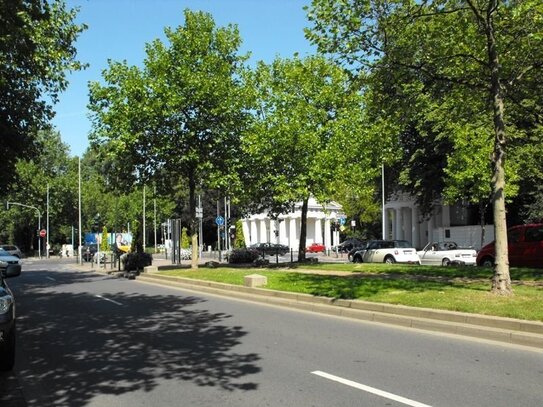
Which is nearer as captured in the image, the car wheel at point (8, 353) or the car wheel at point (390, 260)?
the car wheel at point (8, 353)

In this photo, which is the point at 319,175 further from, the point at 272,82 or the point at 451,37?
the point at 451,37

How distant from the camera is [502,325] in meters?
9.28

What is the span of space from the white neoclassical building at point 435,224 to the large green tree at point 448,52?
3490 centimetres

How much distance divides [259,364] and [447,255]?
74.5 feet

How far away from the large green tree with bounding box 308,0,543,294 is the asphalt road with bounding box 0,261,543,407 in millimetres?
4102

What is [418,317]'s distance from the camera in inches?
422

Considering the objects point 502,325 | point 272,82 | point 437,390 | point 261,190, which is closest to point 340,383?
point 437,390

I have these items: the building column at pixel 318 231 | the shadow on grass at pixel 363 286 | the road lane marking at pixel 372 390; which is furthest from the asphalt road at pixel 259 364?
the building column at pixel 318 231

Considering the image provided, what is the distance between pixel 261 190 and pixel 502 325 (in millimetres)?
18556

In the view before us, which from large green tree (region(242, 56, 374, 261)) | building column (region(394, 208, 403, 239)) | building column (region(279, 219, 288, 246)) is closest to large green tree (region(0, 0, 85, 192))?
large green tree (region(242, 56, 374, 261))

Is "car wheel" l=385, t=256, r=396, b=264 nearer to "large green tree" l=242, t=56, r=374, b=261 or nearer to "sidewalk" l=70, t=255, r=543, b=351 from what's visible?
"large green tree" l=242, t=56, r=374, b=261

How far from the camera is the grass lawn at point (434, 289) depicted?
34.5ft

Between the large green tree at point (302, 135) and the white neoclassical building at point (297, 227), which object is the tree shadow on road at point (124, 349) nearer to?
the large green tree at point (302, 135)

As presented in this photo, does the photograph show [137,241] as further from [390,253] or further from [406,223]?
[406,223]
